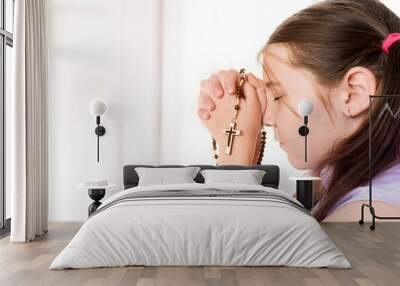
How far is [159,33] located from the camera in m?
7.12

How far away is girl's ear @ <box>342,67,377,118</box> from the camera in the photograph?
649 centimetres

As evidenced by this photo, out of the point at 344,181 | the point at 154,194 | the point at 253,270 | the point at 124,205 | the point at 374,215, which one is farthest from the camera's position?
the point at 344,181

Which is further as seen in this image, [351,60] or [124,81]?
[124,81]

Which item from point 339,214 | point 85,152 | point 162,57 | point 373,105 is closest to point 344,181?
point 339,214

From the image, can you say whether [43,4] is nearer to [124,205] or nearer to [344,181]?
[124,205]

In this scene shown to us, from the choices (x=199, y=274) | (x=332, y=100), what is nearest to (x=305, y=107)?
(x=332, y=100)

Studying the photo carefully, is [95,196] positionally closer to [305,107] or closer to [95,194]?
[95,194]

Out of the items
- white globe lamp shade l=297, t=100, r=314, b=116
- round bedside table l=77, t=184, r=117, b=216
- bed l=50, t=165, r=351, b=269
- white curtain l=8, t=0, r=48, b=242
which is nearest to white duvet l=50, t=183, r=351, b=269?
bed l=50, t=165, r=351, b=269

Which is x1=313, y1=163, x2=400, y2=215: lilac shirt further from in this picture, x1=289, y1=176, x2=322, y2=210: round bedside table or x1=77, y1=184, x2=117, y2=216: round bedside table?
x1=77, y1=184, x2=117, y2=216: round bedside table

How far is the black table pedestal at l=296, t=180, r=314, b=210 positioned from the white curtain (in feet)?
9.42

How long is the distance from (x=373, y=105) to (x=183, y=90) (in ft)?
7.32

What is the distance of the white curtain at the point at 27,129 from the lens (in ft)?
18.4

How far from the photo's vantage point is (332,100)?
21.6 ft

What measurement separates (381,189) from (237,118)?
6.09 ft
